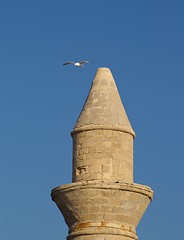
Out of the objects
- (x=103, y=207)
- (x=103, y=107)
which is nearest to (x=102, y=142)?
(x=103, y=107)

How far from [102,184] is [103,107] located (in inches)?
71.7

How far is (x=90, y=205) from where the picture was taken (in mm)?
14875

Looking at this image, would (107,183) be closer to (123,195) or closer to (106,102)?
(123,195)

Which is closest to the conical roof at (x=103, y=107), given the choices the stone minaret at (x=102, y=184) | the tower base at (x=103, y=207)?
the stone minaret at (x=102, y=184)

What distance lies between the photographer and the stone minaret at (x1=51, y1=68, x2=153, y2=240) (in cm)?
1481

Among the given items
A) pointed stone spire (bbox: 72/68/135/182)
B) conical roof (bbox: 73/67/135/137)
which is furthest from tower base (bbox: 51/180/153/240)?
conical roof (bbox: 73/67/135/137)

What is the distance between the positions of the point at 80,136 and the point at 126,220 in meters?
1.90

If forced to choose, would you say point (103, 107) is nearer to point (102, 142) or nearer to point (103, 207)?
point (102, 142)

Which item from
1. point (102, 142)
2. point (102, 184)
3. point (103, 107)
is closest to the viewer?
point (102, 184)

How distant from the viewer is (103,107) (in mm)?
15883

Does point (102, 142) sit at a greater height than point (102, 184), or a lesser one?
greater

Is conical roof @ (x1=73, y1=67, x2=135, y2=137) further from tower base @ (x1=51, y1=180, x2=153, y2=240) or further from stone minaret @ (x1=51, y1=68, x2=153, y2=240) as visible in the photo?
tower base @ (x1=51, y1=180, x2=153, y2=240)

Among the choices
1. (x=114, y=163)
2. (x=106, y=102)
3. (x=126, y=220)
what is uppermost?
(x=106, y=102)

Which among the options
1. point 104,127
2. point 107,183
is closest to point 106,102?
point 104,127
